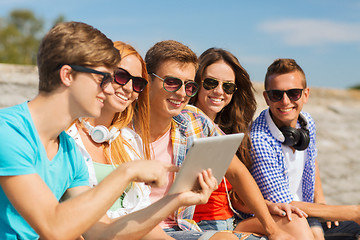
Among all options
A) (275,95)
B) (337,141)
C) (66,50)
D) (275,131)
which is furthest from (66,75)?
(337,141)

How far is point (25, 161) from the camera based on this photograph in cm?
164

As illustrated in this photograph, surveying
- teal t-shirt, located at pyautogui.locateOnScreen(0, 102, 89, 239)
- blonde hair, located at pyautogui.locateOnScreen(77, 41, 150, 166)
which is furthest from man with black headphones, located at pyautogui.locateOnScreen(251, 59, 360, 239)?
teal t-shirt, located at pyautogui.locateOnScreen(0, 102, 89, 239)

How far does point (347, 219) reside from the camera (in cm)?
351

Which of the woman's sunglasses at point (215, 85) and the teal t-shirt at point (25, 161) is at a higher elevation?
the woman's sunglasses at point (215, 85)

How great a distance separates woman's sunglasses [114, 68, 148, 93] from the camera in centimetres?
257

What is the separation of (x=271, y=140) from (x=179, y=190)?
1771 mm

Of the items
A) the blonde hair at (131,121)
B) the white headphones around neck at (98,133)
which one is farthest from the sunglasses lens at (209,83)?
the white headphones around neck at (98,133)

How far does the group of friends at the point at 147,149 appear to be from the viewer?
1674 mm

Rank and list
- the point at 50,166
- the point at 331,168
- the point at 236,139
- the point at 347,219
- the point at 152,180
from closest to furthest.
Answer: the point at 152,180
the point at 50,166
the point at 236,139
the point at 347,219
the point at 331,168

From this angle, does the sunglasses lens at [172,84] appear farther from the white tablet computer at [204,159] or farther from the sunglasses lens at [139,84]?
the white tablet computer at [204,159]

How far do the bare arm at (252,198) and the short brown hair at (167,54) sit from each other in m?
0.83

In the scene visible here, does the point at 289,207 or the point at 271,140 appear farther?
the point at 271,140

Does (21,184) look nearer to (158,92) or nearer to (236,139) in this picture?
(236,139)

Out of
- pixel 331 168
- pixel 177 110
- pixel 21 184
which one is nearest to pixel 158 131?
pixel 177 110
